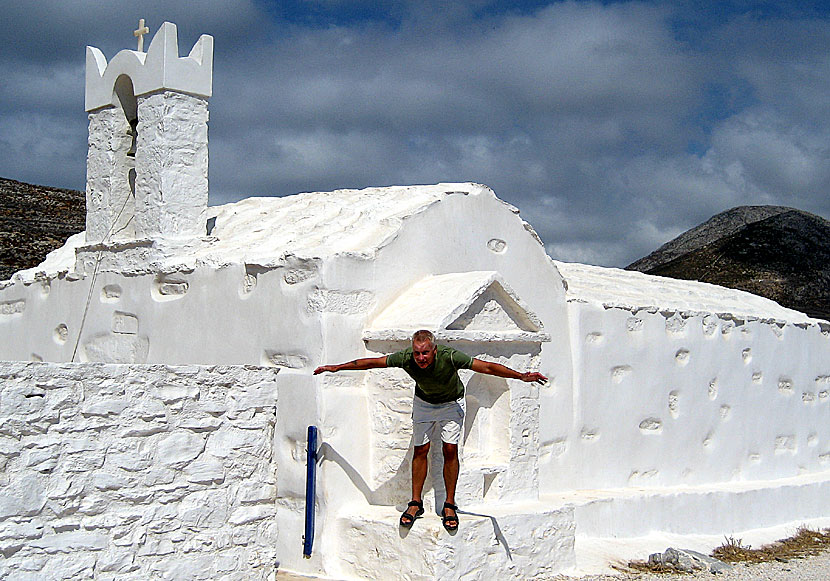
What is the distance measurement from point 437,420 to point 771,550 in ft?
17.0

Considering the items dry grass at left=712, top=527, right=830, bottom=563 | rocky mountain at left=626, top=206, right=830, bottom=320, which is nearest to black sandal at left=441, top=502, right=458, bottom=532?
dry grass at left=712, top=527, right=830, bottom=563

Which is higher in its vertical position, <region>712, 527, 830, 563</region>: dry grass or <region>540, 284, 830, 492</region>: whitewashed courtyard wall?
<region>540, 284, 830, 492</region>: whitewashed courtyard wall

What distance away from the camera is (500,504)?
800 centimetres

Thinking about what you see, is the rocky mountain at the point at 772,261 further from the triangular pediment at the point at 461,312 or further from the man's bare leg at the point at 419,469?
the man's bare leg at the point at 419,469

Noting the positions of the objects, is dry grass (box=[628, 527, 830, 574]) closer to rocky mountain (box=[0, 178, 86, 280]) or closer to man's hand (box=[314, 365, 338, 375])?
man's hand (box=[314, 365, 338, 375])

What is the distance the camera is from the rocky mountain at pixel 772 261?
1911 cm

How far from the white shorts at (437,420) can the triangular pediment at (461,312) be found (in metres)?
0.55

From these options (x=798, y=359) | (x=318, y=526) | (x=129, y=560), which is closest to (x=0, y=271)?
(x=318, y=526)

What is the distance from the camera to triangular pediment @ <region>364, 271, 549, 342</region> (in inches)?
300

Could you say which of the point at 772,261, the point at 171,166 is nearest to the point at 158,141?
the point at 171,166

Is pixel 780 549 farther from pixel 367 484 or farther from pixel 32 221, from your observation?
pixel 32 221

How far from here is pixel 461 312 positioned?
7.70 metres

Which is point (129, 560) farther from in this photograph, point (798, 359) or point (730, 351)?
point (798, 359)

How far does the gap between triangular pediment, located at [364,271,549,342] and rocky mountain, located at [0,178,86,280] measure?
26.4 ft
